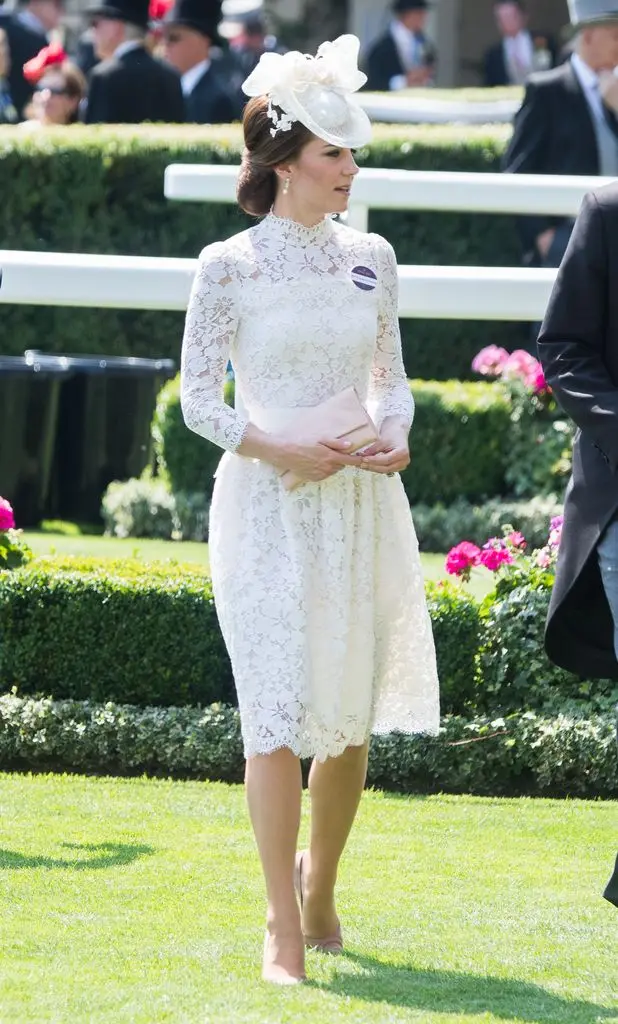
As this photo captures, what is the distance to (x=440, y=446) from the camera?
9375 mm

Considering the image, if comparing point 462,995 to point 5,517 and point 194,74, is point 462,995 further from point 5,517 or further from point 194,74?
point 194,74

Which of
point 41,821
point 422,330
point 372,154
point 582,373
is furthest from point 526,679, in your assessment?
point 372,154

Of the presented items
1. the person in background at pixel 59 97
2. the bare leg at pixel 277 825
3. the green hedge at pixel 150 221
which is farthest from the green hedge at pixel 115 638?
the person in background at pixel 59 97

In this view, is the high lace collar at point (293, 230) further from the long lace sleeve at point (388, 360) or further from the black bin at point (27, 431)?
the black bin at point (27, 431)

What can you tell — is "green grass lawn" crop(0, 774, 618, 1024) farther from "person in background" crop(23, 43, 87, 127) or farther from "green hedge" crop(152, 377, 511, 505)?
"person in background" crop(23, 43, 87, 127)

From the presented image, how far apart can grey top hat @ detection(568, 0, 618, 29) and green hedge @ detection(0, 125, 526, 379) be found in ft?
7.67

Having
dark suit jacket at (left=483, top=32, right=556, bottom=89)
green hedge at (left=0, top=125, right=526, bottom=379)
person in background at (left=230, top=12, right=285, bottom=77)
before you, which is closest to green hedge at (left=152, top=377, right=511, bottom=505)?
green hedge at (left=0, top=125, right=526, bottom=379)

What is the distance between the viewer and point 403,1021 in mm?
3773

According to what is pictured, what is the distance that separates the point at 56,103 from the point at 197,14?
1472 millimetres

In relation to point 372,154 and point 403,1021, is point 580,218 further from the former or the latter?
point 372,154

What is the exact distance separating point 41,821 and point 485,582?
8.34 feet

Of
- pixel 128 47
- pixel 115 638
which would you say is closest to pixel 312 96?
pixel 115 638

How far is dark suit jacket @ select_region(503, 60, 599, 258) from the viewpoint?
9.85m

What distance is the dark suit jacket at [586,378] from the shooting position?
4.13 m
